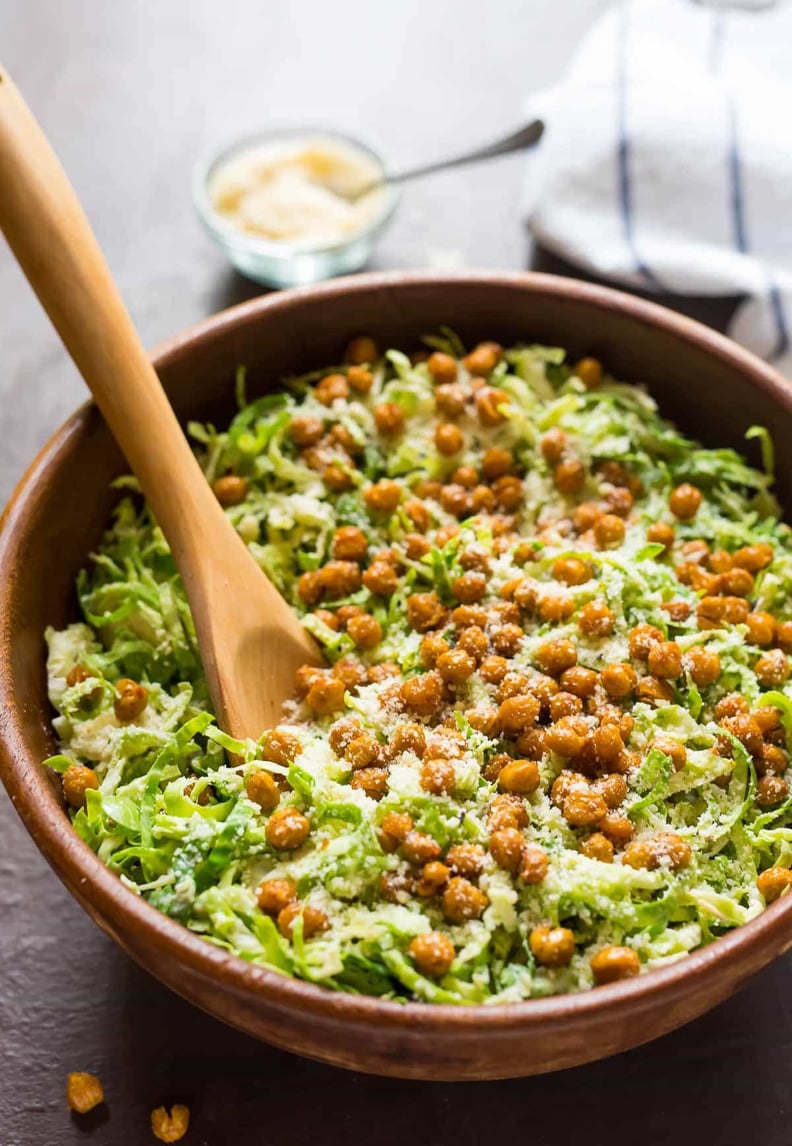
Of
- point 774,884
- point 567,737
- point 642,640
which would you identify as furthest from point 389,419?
point 774,884

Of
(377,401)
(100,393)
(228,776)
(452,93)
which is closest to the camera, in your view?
(228,776)

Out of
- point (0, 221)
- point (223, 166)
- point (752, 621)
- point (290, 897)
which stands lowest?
point (752, 621)

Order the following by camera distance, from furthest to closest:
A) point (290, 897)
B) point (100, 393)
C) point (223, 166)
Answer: point (223, 166), point (100, 393), point (290, 897)

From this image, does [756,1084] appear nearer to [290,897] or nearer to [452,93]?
[290,897]

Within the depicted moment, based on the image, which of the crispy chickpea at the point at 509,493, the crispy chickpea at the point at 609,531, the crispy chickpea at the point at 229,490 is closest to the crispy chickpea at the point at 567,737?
the crispy chickpea at the point at 609,531

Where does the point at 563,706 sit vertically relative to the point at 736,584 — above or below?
above

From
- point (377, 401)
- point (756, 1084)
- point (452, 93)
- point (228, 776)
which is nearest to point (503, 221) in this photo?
point (452, 93)

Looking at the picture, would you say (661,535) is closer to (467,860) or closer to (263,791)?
(467,860)
